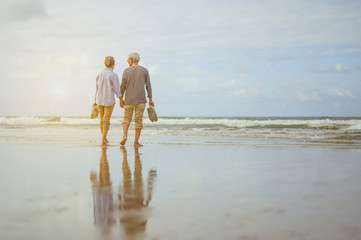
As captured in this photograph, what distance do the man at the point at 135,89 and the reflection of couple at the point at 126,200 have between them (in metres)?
4.06

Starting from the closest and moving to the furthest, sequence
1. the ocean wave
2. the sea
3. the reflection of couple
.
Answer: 1. the reflection of couple
2. the sea
3. the ocean wave

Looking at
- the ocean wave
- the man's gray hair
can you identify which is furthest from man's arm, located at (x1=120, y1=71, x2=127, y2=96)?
the ocean wave

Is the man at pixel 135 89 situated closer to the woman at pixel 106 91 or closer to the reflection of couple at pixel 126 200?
the woman at pixel 106 91

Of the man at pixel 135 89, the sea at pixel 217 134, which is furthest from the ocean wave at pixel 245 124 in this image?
the man at pixel 135 89

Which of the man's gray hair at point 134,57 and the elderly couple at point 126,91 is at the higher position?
the man's gray hair at point 134,57

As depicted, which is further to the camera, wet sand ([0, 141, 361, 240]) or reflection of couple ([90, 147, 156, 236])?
reflection of couple ([90, 147, 156, 236])

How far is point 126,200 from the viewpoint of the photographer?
9.91 feet

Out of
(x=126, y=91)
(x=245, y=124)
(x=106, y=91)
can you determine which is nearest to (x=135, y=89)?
(x=126, y=91)

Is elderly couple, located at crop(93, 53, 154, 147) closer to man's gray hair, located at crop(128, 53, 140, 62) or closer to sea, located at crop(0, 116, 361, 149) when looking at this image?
man's gray hair, located at crop(128, 53, 140, 62)

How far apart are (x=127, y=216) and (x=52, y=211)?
0.55m

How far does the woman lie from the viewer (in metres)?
8.80

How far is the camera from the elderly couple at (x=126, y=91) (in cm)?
871

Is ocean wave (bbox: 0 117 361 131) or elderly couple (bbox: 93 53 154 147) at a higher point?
elderly couple (bbox: 93 53 154 147)

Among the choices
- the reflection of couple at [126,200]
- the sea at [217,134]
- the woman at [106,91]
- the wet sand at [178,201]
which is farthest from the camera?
the sea at [217,134]
